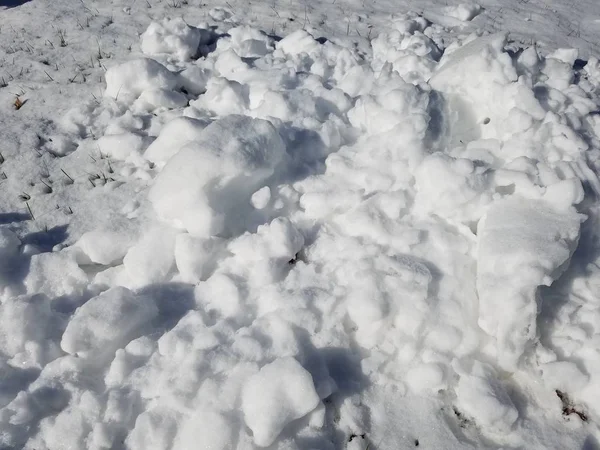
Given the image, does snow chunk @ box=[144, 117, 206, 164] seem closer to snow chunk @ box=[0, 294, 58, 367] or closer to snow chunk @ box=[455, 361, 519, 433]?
snow chunk @ box=[0, 294, 58, 367]

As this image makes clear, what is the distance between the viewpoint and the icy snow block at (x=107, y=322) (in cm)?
268

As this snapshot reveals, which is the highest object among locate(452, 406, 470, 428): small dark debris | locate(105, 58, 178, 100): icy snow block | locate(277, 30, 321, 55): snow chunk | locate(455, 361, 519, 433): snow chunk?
locate(105, 58, 178, 100): icy snow block

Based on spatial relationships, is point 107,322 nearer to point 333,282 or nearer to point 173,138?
point 333,282

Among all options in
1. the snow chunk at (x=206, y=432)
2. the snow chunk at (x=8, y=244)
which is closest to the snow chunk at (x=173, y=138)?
the snow chunk at (x=8, y=244)

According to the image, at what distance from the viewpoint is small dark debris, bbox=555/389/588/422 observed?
267 centimetres

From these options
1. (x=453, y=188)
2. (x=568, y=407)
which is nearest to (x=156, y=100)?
(x=453, y=188)

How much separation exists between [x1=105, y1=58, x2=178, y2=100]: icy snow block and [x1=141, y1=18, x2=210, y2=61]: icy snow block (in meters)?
0.75

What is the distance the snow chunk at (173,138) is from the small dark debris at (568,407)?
2943mm

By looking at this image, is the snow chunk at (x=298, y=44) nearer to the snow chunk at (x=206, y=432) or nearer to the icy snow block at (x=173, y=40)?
the icy snow block at (x=173, y=40)

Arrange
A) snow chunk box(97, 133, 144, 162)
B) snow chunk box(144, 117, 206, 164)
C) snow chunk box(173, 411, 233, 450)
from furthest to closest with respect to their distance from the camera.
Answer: snow chunk box(97, 133, 144, 162), snow chunk box(144, 117, 206, 164), snow chunk box(173, 411, 233, 450)

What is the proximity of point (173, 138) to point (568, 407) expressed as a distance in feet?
10.5

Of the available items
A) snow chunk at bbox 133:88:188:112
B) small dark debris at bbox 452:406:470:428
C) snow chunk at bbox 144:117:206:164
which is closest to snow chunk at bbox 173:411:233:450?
small dark debris at bbox 452:406:470:428

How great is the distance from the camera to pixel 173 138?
386 cm

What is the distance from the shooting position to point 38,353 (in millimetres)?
2699
